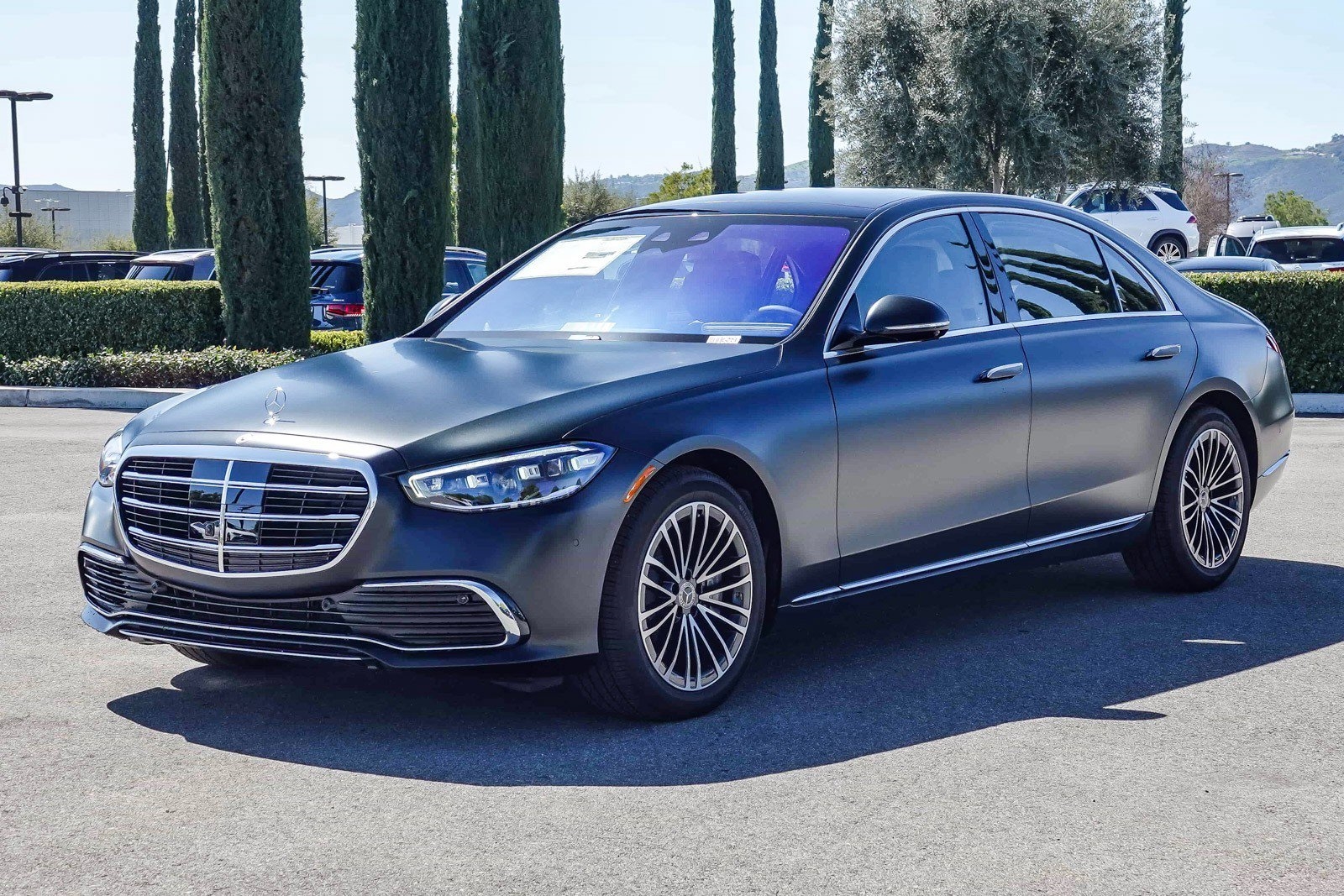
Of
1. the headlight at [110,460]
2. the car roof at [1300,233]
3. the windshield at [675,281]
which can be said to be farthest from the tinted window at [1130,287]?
the car roof at [1300,233]

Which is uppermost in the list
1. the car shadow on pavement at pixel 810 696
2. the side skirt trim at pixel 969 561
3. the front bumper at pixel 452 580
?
the front bumper at pixel 452 580

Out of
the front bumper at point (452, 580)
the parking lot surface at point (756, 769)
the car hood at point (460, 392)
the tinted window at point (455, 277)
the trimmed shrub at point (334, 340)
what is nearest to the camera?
the parking lot surface at point (756, 769)

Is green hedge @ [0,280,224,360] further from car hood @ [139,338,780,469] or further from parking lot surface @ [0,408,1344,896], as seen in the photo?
car hood @ [139,338,780,469]

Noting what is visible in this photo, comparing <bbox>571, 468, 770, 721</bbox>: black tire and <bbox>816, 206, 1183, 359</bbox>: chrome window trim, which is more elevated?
<bbox>816, 206, 1183, 359</bbox>: chrome window trim

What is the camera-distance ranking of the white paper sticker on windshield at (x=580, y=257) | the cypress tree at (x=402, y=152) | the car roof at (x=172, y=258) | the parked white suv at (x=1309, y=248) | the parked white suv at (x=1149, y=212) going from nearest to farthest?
the white paper sticker on windshield at (x=580, y=257), the cypress tree at (x=402, y=152), the car roof at (x=172, y=258), the parked white suv at (x=1309, y=248), the parked white suv at (x=1149, y=212)

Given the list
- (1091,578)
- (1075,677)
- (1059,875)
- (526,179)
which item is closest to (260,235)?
(526,179)

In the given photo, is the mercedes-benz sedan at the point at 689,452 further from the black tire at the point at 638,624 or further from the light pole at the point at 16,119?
the light pole at the point at 16,119

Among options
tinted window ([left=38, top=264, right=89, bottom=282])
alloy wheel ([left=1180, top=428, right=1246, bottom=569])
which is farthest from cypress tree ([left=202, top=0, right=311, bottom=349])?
alloy wheel ([left=1180, top=428, right=1246, bottom=569])

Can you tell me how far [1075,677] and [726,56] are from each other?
49079 millimetres

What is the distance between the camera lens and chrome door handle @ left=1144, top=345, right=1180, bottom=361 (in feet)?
23.8

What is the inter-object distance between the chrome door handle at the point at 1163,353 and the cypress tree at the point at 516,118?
46.0 ft

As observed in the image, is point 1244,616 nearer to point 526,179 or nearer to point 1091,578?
point 1091,578

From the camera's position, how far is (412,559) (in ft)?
16.3

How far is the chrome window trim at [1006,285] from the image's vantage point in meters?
6.07
